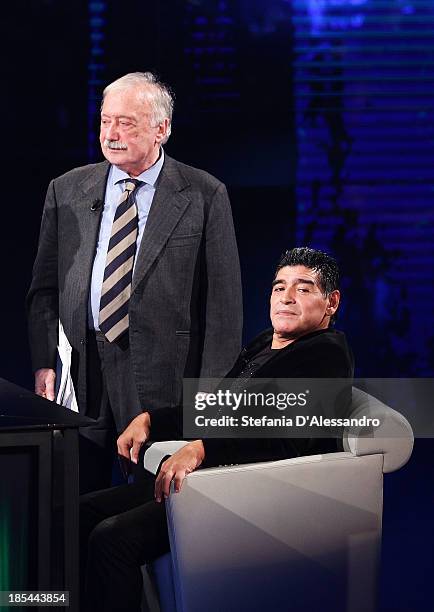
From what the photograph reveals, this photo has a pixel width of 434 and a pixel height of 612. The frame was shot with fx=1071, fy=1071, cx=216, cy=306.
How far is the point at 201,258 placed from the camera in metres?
3.19

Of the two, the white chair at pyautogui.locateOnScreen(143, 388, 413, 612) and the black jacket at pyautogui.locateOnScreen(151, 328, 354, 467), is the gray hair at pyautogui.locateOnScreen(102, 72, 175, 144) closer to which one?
the black jacket at pyautogui.locateOnScreen(151, 328, 354, 467)

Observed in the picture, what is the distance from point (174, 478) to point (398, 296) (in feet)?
5.00

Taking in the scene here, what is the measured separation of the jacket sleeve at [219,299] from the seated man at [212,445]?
188mm

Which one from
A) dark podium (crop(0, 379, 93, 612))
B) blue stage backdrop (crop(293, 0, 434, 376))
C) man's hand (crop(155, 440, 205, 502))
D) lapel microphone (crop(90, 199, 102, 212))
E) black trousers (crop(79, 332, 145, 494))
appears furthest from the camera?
blue stage backdrop (crop(293, 0, 434, 376))

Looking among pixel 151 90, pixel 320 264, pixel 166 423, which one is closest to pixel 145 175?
pixel 151 90

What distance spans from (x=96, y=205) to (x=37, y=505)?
3.97ft

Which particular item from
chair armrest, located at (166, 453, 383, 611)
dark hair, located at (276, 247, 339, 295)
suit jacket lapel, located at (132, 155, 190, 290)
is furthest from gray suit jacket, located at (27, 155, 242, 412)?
chair armrest, located at (166, 453, 383, 611)

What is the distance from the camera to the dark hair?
291 centimetres

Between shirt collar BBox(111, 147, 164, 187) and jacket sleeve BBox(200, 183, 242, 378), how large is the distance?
7.6 inches

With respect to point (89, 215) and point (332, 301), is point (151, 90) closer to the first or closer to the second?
point (89, 215)

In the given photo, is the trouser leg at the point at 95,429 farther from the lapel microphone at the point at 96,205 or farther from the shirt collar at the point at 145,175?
the shirt collar at the point at 145,175

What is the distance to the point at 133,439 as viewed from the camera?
9.55 ft

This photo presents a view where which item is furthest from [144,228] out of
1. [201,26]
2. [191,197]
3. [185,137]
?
[201,26]

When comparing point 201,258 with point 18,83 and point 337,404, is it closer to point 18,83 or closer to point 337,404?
point 337,404
